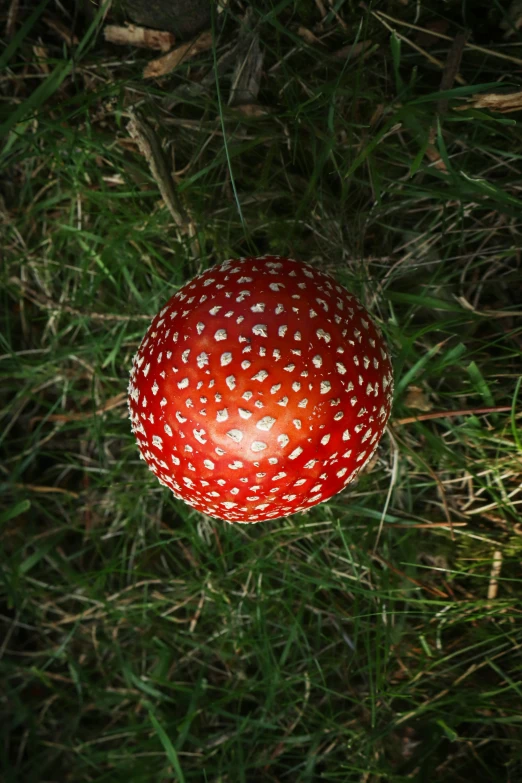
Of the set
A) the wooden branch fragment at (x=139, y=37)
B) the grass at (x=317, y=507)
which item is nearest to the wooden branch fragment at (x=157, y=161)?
the grass at (x=317, y=507)

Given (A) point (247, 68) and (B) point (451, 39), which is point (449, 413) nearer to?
(B) point (451, 39)

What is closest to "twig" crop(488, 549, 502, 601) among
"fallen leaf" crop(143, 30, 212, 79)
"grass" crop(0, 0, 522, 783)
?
"grass" crop(0, 0, 522, 783)

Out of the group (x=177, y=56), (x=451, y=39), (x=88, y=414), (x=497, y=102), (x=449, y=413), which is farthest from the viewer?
(x=88, y=414)

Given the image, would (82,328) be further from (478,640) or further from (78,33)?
(478,640)

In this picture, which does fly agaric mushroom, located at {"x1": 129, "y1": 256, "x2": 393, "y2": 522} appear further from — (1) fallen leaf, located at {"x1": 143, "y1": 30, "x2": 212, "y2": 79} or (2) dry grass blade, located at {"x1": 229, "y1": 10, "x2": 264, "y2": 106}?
(1) fallen leaf, located at {"x1": 143, "y1": 30, "x2": 212, "y2": 79}

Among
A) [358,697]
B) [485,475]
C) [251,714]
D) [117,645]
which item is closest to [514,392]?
[485,475]

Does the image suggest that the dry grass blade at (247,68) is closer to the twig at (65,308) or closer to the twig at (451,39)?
the twig at (451,39)

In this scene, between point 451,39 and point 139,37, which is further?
point 139,37

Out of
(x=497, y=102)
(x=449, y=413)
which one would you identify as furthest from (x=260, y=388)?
(x=497, y=102)
